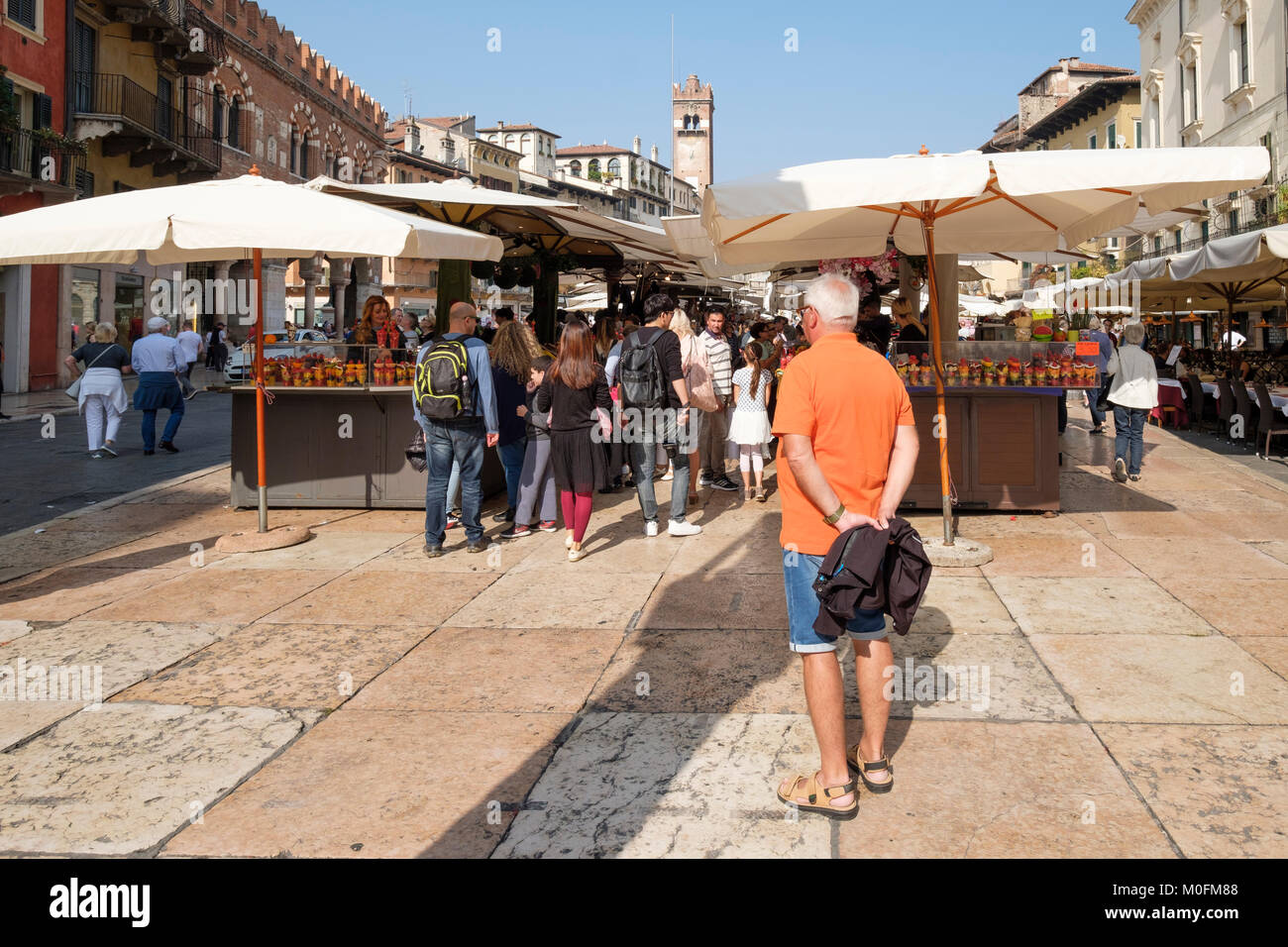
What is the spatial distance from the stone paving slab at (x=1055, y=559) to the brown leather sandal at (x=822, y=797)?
351 cm

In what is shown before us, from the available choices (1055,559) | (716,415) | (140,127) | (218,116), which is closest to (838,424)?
(1055,559)

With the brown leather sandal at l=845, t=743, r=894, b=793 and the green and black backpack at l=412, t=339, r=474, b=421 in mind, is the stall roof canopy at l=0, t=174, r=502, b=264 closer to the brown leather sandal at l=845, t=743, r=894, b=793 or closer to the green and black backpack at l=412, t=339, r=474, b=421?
the green and black backpack at l=412, t=339, r=474, b=421

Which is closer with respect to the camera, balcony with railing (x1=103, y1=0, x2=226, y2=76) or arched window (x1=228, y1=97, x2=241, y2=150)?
balcony with railing (x1=103, y1=0, x2=226, y2=76)

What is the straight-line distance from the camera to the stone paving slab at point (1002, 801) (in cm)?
310

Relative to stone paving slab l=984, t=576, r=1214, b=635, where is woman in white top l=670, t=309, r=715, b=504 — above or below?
above

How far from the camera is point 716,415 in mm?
10781

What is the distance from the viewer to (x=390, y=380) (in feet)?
29.3

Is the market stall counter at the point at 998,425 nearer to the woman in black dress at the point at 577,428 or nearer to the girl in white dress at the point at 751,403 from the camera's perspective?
the girl in white dress at the point at 751,403

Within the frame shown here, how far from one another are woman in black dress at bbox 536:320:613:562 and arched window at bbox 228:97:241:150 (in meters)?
29.7

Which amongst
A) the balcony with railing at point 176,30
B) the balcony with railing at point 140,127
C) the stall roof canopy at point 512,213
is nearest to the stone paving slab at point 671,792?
the stall roof canopy at point 512,213

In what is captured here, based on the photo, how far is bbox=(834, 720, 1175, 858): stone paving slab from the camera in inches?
122

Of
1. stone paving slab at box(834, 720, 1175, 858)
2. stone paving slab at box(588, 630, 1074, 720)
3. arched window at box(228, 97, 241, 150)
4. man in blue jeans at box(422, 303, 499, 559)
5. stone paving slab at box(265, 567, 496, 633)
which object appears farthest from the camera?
arched window at box(228, 97, 241, 150)

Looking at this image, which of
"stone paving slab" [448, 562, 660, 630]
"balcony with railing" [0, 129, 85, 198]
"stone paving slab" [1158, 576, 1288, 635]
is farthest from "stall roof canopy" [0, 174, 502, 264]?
"balcony with railing" [0, 129, 85, 198]
